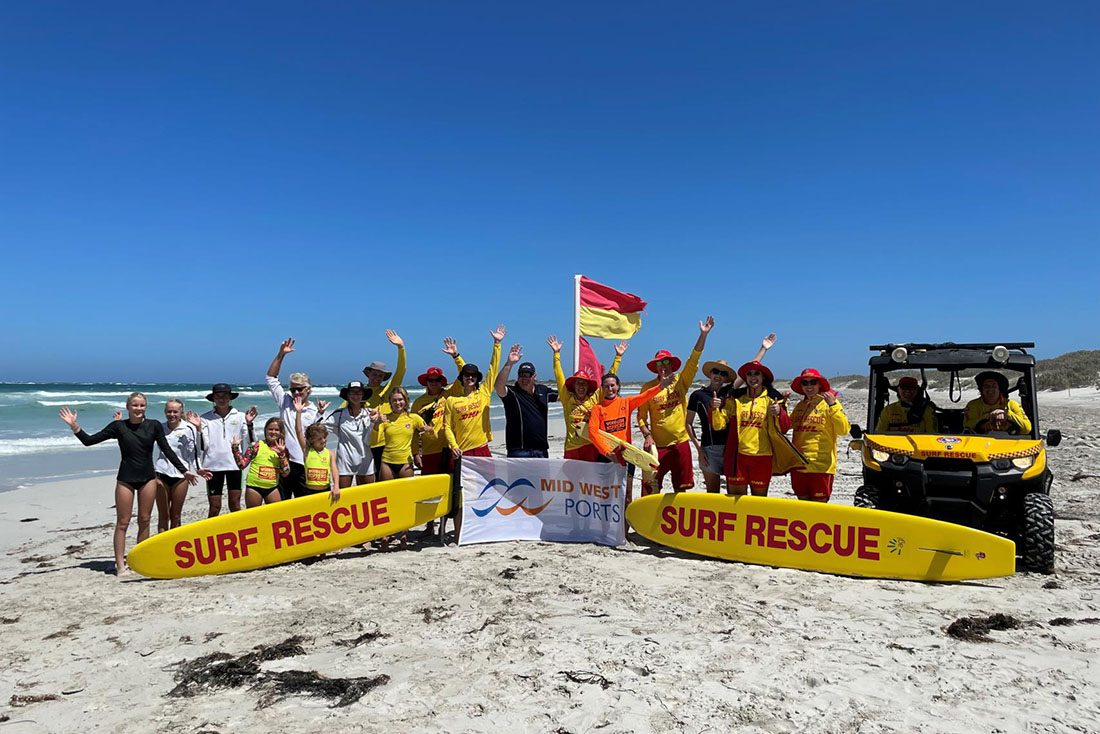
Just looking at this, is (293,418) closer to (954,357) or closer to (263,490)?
(263,490)

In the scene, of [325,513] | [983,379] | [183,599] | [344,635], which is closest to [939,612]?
[983,379]

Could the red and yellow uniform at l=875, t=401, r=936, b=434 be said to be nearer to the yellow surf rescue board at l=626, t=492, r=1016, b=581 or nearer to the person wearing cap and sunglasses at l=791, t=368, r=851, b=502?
the person wearing cap and sunglasses at l=791, t=368, r=851, b=502

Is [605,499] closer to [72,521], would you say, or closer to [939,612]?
[939,612]

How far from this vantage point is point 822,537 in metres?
5.66

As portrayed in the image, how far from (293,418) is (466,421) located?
1747 millimetres

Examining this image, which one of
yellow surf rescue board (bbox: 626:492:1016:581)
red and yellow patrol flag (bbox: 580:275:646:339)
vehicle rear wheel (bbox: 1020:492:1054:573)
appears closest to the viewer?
yellow surf rescue board (bbox: 626:492:1016:581)

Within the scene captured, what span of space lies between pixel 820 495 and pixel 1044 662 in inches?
92.7

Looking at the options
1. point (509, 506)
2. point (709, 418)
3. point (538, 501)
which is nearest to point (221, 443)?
point (509, 506)

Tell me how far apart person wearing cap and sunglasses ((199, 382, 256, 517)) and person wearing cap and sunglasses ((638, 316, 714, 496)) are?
4144 mm

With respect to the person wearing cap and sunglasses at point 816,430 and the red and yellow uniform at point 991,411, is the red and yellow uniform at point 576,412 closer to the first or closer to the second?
the person wearing cap and sunglasses at point 816,430

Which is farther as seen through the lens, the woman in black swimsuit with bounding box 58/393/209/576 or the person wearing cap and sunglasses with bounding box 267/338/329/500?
the person wearing cap and sunglasses with bounding box 267/338/329/500

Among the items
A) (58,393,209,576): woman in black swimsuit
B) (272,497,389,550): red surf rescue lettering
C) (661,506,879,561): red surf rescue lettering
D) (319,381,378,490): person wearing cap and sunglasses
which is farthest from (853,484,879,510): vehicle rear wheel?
(58,393,209,576): woman in black swimsuit

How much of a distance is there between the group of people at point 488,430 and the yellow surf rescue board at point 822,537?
353mm

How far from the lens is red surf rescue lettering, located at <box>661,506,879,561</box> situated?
5535 mm
